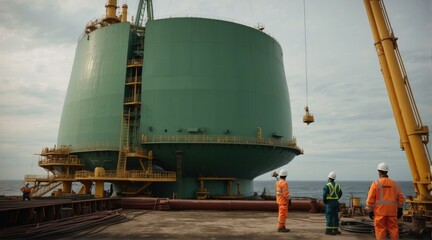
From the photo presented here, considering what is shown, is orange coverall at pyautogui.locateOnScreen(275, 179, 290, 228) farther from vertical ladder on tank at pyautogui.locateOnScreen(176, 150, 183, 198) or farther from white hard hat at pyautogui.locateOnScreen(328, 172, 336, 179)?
Answer: vertical ladder on tank at pyautogui.locateOnScreen(176, 150, 183, 198)

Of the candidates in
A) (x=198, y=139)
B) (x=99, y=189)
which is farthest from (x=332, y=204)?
(x=99, y=189)

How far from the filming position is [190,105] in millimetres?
26031

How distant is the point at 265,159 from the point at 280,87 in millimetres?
7263

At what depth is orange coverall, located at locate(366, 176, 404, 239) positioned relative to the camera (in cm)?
705

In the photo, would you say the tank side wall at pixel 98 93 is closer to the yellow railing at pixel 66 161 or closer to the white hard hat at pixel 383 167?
the yellow railing at pixel 66 161

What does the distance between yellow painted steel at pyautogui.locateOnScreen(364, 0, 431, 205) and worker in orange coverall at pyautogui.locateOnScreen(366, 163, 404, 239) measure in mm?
8918

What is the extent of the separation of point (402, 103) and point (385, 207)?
1008cm

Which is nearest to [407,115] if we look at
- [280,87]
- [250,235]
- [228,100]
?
[250,235]

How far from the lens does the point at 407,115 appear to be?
49.9 ft

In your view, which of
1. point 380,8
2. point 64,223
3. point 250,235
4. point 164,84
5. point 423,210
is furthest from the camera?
point 164,84

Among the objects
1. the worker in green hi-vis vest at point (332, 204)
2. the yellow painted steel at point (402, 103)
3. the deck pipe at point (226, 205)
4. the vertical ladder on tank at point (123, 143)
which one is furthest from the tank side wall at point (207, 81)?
the worker in green hi-vis vest at point (332, 204)

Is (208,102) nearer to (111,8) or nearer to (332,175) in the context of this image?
(111,8)

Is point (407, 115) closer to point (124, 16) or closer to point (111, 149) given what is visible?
point (111, 149)

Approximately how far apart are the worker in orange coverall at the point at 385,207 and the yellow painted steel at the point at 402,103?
8918mm
